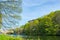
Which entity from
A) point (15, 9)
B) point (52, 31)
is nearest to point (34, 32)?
point (52, 31)

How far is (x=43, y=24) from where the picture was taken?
268 feet

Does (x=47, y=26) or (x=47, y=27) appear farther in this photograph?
(x=47, y=26)

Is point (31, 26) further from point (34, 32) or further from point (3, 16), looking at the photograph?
point (3, 16)

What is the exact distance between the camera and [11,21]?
17453 millimetres

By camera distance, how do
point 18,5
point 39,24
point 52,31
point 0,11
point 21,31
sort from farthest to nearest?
point 21,31, point 39,24, point 52,31, point 18,5, point 0,11

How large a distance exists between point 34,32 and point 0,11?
69.5m

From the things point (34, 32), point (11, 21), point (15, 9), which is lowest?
point (11, 21)

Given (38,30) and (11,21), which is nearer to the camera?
(11,21)

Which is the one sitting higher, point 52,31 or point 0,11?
point 52,31

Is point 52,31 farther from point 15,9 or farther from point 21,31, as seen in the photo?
point 15,9

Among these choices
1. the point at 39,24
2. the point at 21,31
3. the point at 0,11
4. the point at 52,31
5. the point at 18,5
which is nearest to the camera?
the point at 0,11

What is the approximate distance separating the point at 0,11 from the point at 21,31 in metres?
82.7

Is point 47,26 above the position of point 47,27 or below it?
above

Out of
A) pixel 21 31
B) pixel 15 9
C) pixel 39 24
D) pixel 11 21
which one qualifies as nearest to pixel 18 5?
pixel 15 9
